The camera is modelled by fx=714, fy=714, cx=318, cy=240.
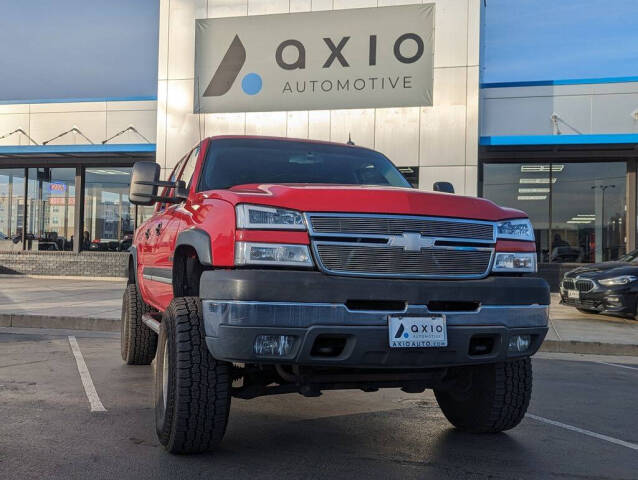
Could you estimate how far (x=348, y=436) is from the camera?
4629 mm

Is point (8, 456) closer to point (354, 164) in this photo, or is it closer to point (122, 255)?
point (354, 164)

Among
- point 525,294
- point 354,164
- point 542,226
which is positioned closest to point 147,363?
point 354,164

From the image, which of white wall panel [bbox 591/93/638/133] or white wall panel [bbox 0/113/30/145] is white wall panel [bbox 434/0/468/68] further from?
white wall panel [bbox 0/113/30/145]

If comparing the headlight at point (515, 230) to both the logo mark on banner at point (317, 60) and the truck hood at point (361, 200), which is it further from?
the logo mark on banner at point (317, 60)

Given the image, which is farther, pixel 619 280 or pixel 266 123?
pixel 266 123

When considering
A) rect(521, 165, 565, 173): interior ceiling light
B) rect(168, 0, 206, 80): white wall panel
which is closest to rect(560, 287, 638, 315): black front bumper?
rect(521, 165, 565, 173): interior ceiling light

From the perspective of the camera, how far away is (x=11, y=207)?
21969 mm

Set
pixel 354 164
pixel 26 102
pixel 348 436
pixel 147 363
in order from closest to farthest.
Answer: pixel 348 436
pixel 354 164
pixel 147 363
pixel 26 102

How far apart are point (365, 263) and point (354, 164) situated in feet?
6.12

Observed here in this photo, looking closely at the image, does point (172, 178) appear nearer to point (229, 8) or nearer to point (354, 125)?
point (354, 125)

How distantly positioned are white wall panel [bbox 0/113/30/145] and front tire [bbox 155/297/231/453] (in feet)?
59.8

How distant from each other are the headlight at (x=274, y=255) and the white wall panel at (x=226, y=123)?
559 inches

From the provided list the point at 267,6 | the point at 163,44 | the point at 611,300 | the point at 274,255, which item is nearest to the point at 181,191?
the point at 274,255

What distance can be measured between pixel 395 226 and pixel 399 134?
13250 mm
